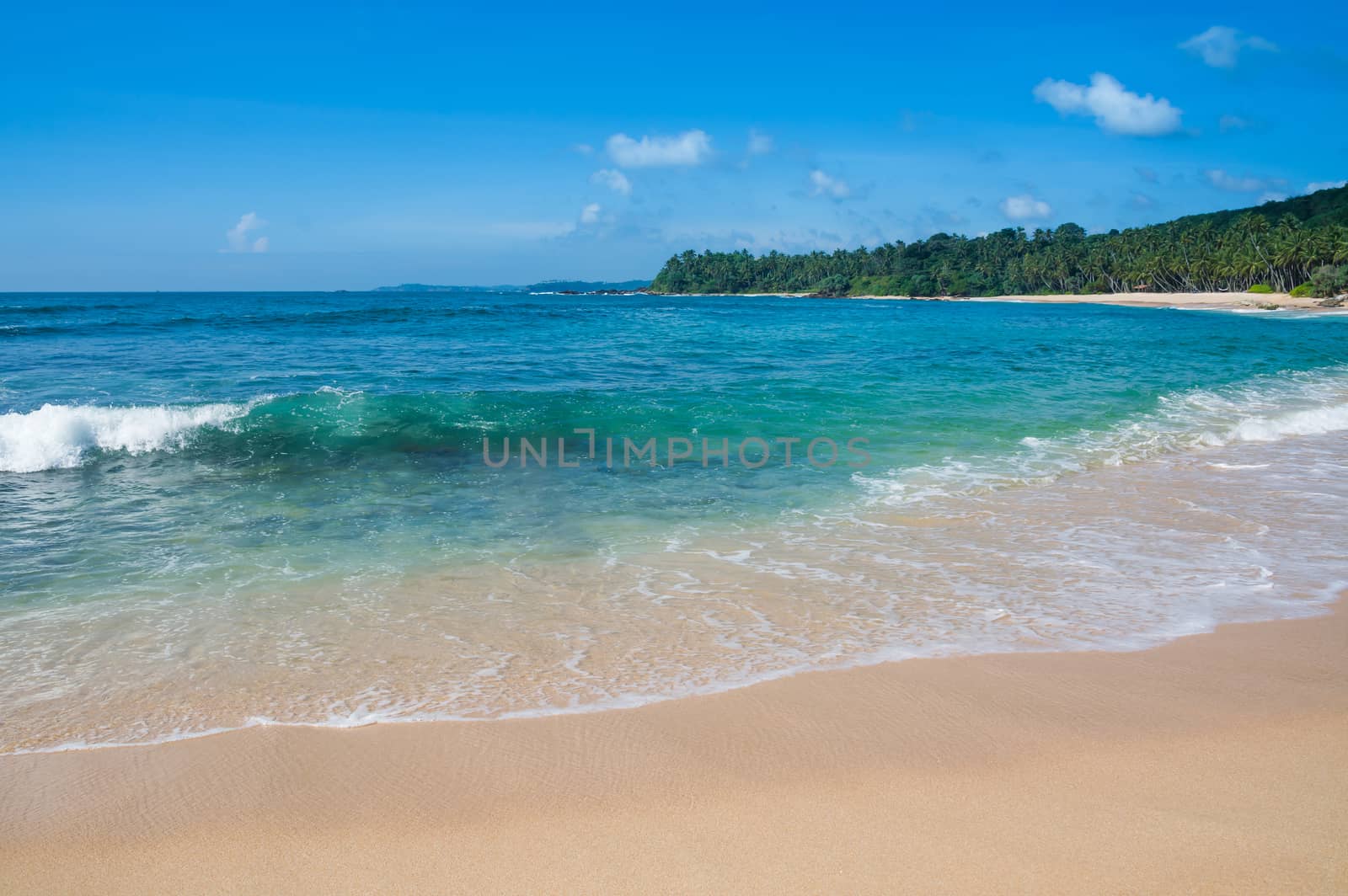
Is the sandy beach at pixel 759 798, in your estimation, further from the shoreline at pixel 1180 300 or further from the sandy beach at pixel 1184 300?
the sandy beach at pixel 1184 300

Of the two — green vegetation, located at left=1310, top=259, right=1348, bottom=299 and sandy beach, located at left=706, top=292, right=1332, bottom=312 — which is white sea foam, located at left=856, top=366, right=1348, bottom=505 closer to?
sandy beach, located at left=706, top=292, right=1332, bottom=312

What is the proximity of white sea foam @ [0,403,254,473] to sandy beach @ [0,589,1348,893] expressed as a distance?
29.5ft

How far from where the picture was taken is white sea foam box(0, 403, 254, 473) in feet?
35.2

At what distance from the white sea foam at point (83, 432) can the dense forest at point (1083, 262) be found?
91861mm

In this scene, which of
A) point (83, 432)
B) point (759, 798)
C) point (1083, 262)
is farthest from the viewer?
point (1083, 262)

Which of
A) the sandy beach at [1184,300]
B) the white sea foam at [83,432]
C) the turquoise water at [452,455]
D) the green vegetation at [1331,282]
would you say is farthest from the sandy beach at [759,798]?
the green vegetation at [1331,282]

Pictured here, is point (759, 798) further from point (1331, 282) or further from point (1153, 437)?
point (1331, 282)

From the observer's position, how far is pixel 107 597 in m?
5.85

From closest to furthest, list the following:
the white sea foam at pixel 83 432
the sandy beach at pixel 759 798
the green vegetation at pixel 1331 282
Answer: the sandy beach at pixel 759 798
the white sea foam at pixel 83 432
the green vegetation at pixel 1331 282

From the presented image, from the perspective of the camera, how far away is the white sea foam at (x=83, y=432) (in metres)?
10.7

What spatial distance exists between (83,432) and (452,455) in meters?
5.29

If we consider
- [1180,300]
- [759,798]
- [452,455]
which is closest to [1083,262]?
[1180,300]

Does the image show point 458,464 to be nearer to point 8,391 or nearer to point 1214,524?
point 1214,524

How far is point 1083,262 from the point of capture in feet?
413
